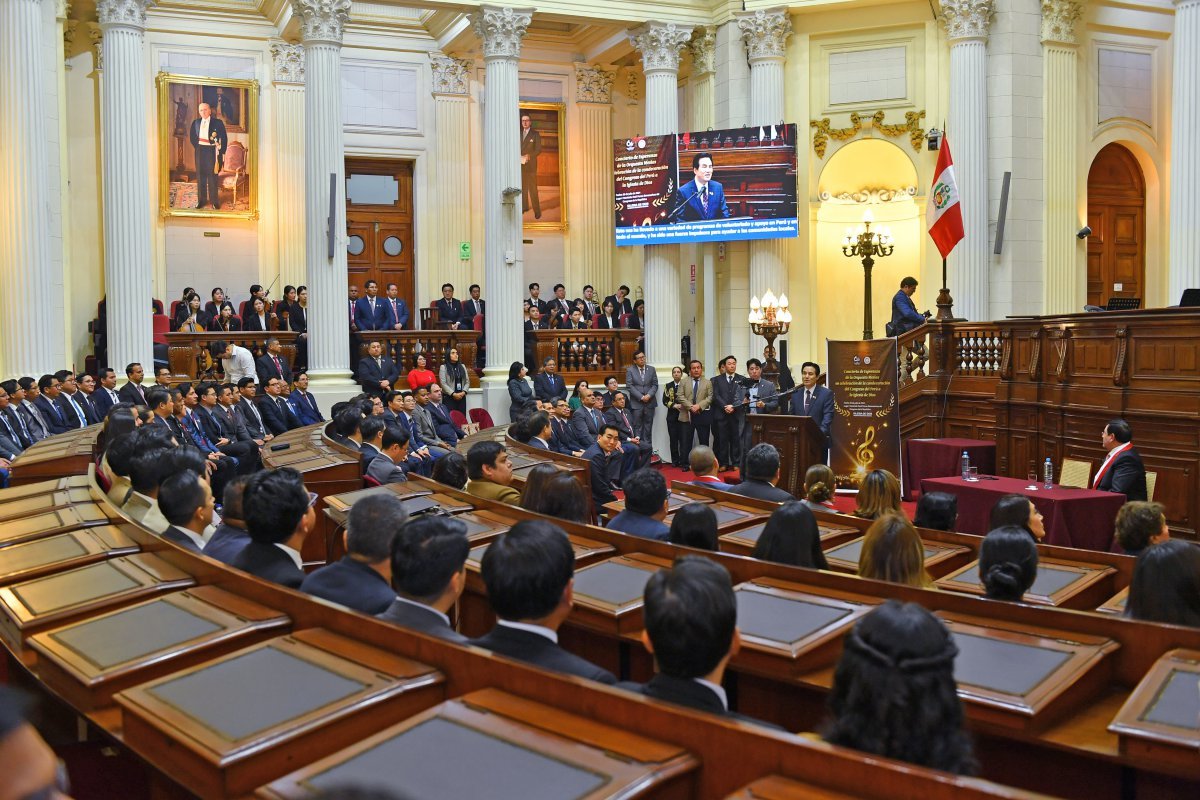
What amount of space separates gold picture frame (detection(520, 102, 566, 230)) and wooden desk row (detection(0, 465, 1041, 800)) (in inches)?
600

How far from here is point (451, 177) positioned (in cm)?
1762

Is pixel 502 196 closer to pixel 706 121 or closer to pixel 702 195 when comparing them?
pixel 702 195

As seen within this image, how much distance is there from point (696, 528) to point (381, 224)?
1421 cm

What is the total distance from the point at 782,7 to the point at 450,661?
Result: 14.1 meters

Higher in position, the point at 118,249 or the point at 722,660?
the point at 118,249

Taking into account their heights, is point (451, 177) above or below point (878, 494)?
above

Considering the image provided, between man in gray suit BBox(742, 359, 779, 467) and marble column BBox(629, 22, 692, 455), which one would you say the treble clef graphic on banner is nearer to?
man in gray suit BBox(742, 359, 779, 467)

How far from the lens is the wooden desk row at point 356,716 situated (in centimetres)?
187

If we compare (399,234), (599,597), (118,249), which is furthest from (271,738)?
(399,234)

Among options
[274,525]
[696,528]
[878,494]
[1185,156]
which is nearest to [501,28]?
[1185,156]

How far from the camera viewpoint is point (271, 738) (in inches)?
83.7

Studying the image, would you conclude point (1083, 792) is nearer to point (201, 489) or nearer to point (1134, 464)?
point (201, 489)

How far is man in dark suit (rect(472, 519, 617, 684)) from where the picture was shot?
8.52ft

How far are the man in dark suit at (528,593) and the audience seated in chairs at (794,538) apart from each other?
1.73 meters
